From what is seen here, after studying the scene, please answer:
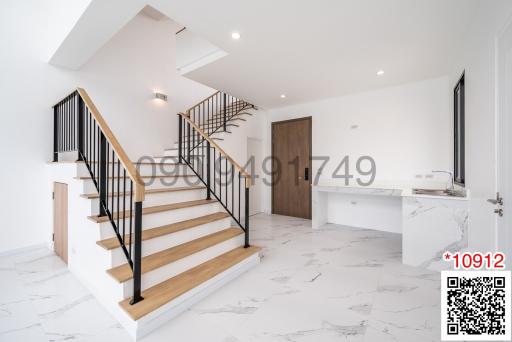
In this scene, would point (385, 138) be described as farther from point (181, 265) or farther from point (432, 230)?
point (181, 265)

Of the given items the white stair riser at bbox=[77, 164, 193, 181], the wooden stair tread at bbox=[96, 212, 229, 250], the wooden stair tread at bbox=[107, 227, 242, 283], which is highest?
the white stair riser at bbox=[77, 164, 193, 181]

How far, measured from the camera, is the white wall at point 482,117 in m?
1.72

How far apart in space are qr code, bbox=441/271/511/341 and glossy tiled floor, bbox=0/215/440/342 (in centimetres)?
33

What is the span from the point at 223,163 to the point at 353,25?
2.98m

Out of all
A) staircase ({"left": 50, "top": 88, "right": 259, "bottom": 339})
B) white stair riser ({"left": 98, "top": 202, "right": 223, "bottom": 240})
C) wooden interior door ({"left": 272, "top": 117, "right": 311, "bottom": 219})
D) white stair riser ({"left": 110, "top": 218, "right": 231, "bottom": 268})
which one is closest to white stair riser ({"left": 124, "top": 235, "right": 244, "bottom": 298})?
staircase ({"left": 50, "top": 88, "right": 259, "bottom": 339})

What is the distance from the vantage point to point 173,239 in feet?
7.91

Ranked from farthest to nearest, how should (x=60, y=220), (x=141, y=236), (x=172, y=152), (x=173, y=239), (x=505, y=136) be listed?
(x=172, y=152)
(x=60, y=220)
(x=173, y=239)
(x=141, y=236)
(x=505, y=136)

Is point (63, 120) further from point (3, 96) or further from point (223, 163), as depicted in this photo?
point (223, 163)

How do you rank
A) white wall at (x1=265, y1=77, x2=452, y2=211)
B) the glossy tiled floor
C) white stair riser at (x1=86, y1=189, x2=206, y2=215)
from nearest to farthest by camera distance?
the glossy tiled floor < white stair riser at (x1=86, y1=189, x2=206, y2=215) < white wall at (x1=265, y1=77, x2=452, y2=211)

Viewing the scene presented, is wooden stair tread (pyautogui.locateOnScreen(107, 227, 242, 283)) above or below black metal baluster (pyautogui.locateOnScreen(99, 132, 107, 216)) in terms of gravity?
below

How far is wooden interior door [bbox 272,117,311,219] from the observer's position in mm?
5109

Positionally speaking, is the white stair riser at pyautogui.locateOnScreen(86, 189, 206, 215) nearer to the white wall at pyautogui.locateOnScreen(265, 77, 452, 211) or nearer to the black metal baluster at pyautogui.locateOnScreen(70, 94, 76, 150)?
the black metal baluster at pyautogui.locateOnScreen(70, 94, 76, 150)

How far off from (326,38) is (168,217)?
9.12 feet

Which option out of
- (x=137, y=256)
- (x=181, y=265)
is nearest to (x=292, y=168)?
(x=181, y=265)
